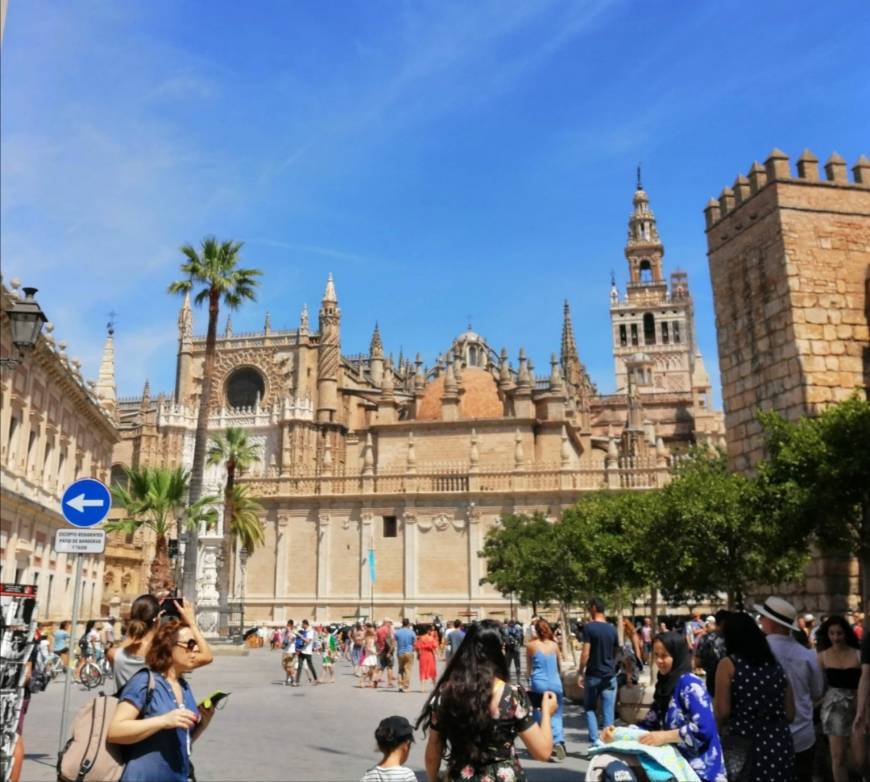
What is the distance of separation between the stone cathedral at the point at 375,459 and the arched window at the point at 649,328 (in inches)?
1178

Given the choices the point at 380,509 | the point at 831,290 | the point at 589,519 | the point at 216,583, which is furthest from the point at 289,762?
the point at 380,509

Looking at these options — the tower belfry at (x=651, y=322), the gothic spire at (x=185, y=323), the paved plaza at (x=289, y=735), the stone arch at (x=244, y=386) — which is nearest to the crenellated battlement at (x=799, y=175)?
the paved plaza at (x=289, y=735)

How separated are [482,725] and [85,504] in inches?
197

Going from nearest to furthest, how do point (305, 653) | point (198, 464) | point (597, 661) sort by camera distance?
point (597, 661)
point (305, 653)
point (198, 464)

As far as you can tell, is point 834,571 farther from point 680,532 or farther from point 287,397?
point 287,397

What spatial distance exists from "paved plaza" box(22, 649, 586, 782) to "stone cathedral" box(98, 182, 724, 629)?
16040mm

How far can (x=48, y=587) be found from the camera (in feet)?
79.3

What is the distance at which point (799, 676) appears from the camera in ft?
17.2

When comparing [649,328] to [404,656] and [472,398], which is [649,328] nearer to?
[472,398]

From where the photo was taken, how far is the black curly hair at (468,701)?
3176 mm

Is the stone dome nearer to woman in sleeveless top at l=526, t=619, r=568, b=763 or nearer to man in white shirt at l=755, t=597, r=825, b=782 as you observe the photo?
woman in sleeveless top at l=526, t=619, r=568, b=763

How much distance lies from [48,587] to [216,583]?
24.4 ft

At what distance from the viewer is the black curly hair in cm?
318

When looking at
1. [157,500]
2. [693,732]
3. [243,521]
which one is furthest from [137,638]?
[243,521]
